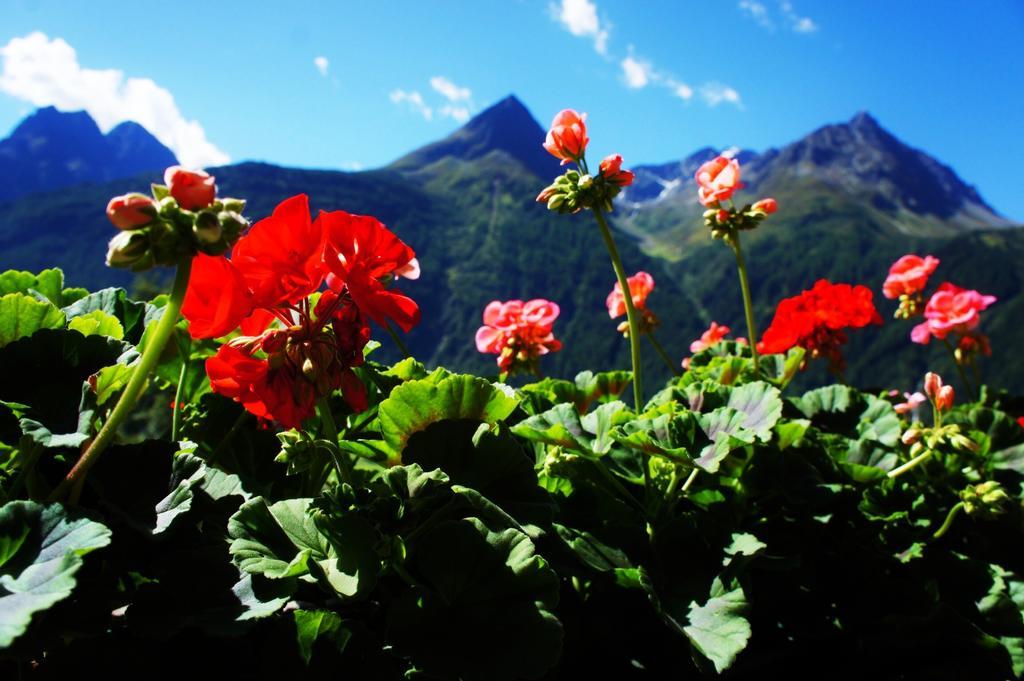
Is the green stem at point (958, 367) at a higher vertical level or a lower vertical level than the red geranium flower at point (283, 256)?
higher

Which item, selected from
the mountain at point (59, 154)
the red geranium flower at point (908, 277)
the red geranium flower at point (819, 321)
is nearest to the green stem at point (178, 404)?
the red geranium flower at point (819, 321)

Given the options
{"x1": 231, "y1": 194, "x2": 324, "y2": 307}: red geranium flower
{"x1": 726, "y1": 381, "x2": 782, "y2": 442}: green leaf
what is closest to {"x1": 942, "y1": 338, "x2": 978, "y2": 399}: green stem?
{"x1": 726, "y1": 381, "x2": 782, "y2": 442}: green leaf

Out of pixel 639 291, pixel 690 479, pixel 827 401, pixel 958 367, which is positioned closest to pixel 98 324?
pixel 690 479

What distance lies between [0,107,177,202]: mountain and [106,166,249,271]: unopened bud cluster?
172 m

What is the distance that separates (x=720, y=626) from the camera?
1179mm

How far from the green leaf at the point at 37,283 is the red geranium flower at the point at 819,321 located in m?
2.28

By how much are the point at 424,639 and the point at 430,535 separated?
14 centimetres

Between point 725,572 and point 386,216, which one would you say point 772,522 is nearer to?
point 725,572

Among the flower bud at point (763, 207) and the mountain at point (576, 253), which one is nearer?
the flower bud at point (763, 207)

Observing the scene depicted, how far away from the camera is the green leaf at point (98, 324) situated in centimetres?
121

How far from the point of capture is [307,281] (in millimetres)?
962

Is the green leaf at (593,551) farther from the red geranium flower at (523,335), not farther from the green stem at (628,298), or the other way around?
A: the red geranium flower at (523,335)

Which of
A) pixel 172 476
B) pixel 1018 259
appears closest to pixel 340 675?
pixel 172 476

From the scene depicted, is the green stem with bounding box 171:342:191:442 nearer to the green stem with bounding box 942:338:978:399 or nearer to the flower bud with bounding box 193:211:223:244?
the flower bud with bounding box 193:211:223:244
